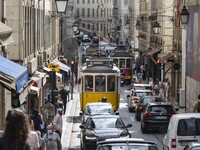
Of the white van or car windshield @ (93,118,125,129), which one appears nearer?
the white van

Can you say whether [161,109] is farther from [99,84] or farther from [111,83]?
[99,84]

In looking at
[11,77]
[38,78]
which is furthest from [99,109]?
[11,77]

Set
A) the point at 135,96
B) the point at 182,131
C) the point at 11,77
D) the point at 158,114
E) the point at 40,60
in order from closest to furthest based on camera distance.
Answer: the point at 11,77, the point at 182,131, the point at 158,114, the point at 40,60, the point at 135,96

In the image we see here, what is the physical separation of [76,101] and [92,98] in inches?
512

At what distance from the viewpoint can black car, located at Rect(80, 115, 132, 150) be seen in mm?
25234

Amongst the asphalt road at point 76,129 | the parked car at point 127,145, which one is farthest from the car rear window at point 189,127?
the asphalt road at point 76,129

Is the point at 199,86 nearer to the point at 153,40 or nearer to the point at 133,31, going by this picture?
the point at 153,40

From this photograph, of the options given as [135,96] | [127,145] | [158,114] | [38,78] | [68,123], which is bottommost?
[68,123]

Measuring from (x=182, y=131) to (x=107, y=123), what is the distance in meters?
5.62

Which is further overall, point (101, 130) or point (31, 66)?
point (31, 66)

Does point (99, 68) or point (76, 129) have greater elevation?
point (99, 68)

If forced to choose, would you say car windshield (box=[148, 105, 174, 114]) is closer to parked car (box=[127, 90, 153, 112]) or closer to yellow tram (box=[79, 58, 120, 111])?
yellow tram (box=[79, 58, 120, 111])

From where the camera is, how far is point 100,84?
40.7m

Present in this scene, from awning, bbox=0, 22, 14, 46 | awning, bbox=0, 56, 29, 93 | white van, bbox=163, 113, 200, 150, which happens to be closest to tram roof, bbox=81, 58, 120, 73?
white van, bbox=163, 113, 200, 150
